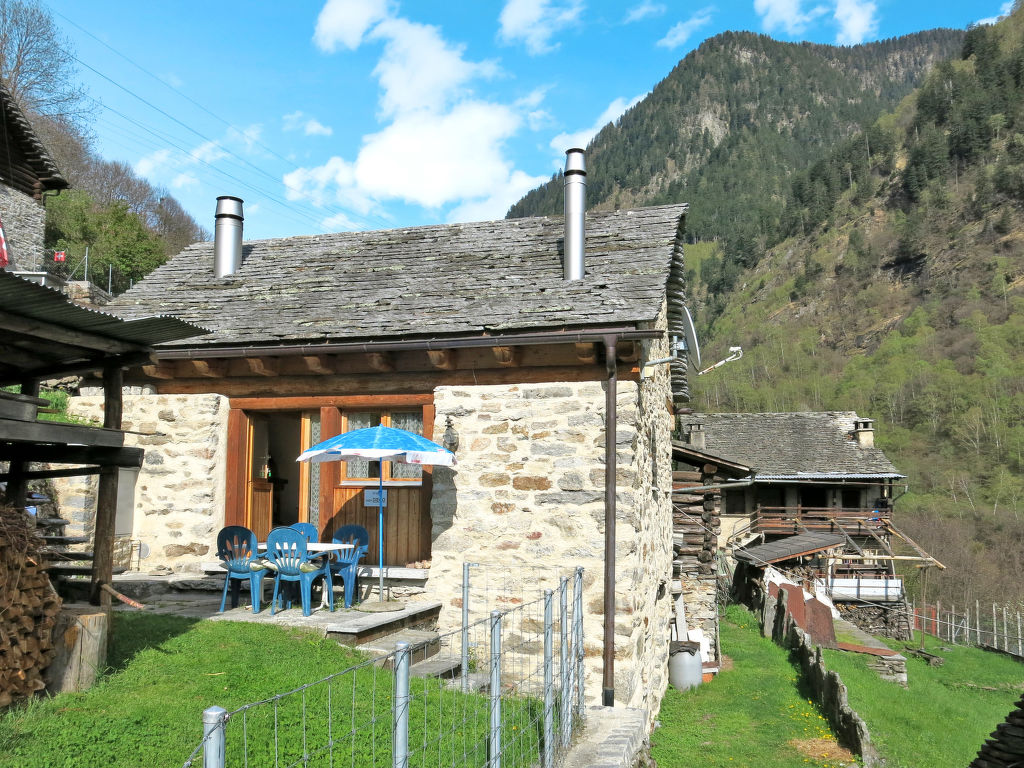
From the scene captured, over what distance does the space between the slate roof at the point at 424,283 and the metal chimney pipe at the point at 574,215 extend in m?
0.20

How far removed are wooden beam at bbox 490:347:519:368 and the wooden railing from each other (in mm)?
27036

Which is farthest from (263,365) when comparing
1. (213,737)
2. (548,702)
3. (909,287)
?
(909,287)

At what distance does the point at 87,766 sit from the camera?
392 cm

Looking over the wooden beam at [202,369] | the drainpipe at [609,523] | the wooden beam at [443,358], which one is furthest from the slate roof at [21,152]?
the drainpipe at [609,523]

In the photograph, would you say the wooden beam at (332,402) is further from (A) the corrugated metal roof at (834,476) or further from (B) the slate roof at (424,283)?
(A) the corrugated metal roof at (834,476)

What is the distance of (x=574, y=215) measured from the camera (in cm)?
937

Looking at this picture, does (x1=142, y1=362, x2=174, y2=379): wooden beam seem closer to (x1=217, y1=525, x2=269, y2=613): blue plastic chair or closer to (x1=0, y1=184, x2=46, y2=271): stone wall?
(x1=217, y1=525, x2=269, y2=613): blue plastic chair

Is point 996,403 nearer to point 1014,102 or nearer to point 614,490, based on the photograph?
point 1014,102

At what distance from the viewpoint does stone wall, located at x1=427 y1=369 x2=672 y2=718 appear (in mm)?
7539

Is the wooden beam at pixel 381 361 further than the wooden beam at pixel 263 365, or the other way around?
the wooden beam at pixel 263 365

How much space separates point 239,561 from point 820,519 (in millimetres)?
30094

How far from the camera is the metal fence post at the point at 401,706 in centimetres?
303

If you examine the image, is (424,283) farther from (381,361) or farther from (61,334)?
(61,334)

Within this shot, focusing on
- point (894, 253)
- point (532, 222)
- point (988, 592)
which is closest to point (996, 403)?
point (988, 592)
